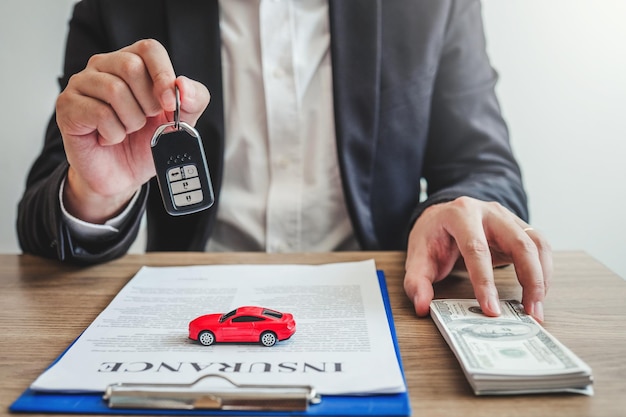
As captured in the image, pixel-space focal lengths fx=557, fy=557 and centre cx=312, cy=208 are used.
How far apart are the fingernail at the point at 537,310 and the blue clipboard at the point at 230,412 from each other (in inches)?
7.6

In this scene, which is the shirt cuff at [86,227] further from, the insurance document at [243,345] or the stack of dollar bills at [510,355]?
the stack of dollar bills at [510,355]

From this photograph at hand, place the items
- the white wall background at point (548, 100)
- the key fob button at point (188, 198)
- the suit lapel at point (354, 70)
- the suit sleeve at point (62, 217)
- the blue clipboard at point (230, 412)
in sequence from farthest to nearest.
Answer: the white wall background at point (548, 100) → the suit lapel at point (354, 70) → the suit sleeve at point (62, 217) → the key fob button at point (188, 198) → the blue clipboard at point (230, 412)

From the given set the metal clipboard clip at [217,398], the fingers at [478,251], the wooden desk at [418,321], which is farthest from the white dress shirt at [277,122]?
the metal clipboard clip at [217,398]

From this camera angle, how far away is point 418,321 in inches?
19.7

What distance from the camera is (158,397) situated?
363mm

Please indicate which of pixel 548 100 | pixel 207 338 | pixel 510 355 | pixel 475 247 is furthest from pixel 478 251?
pixel 548 100

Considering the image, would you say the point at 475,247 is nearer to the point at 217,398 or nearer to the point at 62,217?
the point at 217,398

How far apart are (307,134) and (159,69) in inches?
15.5

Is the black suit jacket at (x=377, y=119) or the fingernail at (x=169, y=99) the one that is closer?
the fingernail at (x=169, y=99)

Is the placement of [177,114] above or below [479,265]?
above

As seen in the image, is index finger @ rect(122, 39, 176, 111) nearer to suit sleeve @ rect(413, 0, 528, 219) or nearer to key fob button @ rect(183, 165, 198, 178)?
key fob button @ rect(183, 165, 198, 178)

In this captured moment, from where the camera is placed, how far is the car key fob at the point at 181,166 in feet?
1.46

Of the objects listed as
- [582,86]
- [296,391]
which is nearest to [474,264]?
[296,391]

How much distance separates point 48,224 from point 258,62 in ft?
1.20
